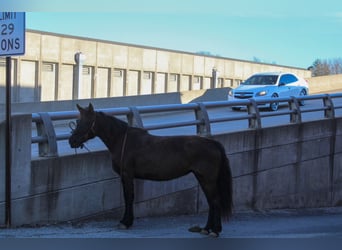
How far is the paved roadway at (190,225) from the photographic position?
23.5 ft

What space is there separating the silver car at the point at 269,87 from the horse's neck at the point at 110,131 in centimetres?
1560

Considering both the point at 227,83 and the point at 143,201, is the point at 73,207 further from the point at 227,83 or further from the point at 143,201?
the point at 227,83

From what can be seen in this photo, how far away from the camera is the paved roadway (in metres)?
7.17

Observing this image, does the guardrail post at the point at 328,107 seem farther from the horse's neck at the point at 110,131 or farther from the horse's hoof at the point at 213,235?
the horse's neck at the point at 110,131

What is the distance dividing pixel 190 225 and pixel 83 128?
2663 mm

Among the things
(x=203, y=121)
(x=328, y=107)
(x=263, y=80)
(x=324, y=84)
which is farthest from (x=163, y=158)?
(x=324, y=84)

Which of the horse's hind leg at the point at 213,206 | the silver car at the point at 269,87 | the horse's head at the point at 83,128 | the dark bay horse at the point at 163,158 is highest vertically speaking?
the silver car at the point at 269,87

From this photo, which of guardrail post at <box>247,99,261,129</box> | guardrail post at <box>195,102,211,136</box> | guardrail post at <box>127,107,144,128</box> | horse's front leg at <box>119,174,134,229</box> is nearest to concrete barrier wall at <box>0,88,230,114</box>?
guardrail post at <box>247,99,261,129</box>

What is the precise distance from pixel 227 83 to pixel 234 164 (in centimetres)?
5325

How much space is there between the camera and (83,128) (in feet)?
24.7

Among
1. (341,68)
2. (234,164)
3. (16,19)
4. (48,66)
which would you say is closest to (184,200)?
(234,164)

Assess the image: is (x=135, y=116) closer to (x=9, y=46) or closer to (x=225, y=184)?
(x=225, y=184)

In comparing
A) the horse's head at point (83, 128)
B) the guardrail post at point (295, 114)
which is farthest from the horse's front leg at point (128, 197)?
the guardrail post at point (295, 114)

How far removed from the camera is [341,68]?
11238cm
